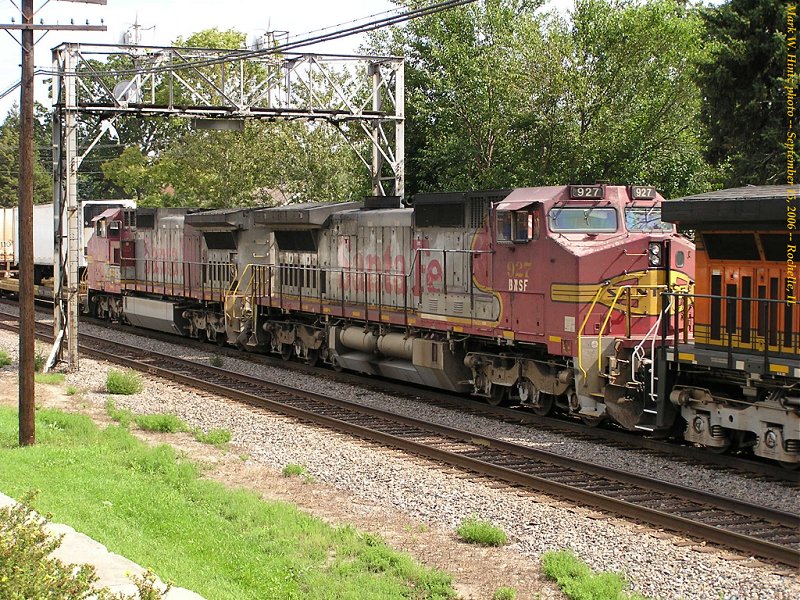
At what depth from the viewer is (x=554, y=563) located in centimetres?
843

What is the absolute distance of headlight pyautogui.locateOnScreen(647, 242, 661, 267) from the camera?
14399 mm

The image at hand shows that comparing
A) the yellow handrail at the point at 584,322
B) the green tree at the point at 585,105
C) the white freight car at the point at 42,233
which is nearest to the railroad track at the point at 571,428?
the yellow handrail at the point at 584,322

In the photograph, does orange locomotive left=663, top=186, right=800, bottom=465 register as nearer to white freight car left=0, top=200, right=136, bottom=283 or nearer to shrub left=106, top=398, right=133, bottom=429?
shrub left=106, top=398, right=133, bottom=429

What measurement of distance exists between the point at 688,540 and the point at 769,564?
2.80ft

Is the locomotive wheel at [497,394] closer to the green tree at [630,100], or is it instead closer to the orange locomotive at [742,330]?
the orange locomotive at [742,330]

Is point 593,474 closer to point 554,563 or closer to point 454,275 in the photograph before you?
point 554,563

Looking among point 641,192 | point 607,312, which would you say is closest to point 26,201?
point 607,312

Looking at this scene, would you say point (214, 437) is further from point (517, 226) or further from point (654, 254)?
point (654, 254)

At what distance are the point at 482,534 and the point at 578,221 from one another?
258 inches

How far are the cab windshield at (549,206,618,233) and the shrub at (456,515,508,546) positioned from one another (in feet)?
20.3

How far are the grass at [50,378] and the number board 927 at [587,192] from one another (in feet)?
37.7

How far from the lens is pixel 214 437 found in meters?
14.4

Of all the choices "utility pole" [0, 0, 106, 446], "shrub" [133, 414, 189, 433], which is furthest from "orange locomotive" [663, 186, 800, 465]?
"utility pole" [0, 0, 106, 446]

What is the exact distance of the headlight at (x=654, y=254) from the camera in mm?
14399
